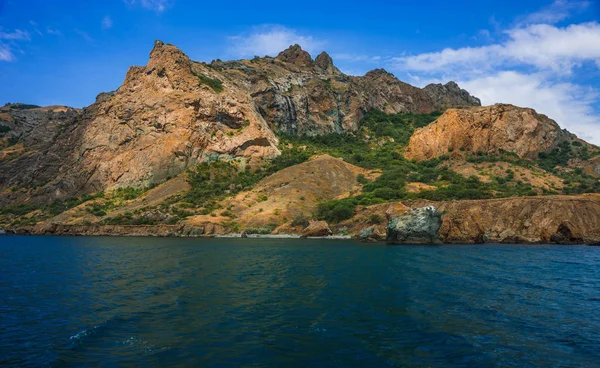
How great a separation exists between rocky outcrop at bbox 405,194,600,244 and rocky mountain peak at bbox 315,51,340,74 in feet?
472

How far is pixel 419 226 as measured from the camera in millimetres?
53062

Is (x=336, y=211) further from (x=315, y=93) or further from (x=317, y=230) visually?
(x=315, y=93)

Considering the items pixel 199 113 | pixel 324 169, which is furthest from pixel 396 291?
pixel 199 113

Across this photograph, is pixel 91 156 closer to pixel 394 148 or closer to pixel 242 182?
pixel 242 182

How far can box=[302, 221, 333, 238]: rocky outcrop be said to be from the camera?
68.1 metres

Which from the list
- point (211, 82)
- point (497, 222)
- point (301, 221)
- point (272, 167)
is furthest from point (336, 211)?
point (211, 82)

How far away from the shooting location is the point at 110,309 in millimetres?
17484

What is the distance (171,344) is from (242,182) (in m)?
94.2

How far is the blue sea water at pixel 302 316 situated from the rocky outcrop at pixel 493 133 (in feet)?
272

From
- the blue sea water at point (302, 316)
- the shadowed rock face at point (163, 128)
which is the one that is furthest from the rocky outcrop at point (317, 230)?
the shadowed rock face at point (163, 128)

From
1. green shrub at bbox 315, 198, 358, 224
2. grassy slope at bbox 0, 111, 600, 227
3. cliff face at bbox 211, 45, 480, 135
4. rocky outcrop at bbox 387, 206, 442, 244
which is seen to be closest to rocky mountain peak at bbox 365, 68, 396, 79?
cliff face at bbox 211, 45, 480, 135

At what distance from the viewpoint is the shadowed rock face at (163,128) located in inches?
4368

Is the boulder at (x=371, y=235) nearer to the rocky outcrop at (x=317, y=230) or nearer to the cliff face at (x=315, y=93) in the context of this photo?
the rocky outcrop at (x=317, y=230)

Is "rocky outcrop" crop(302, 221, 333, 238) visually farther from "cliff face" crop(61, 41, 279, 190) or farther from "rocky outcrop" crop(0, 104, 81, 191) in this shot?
"rocky outcrop" crop(0, 104, 81, 191)
